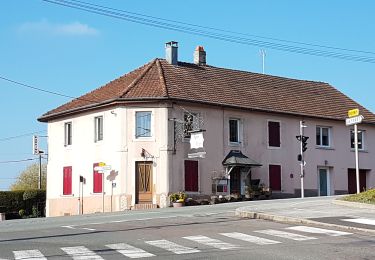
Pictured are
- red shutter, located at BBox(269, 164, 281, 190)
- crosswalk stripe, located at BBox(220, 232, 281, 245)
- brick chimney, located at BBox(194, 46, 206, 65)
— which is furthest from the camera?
brick chimney, located at BBox(194, 46, 206, 65)

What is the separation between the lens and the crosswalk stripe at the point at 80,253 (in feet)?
40.6

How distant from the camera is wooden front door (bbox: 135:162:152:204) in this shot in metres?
35.6

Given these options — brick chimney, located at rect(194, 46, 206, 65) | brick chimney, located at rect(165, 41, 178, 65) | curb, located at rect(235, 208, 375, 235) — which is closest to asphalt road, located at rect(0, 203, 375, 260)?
curb, located at rect(235, 208, 375, 235)

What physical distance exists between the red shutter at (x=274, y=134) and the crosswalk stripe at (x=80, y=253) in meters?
27.4

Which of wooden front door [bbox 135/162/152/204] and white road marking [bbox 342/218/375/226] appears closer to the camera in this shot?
white road marking [bbox 342/218/375/226]

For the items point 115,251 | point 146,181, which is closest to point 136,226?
point 115,251

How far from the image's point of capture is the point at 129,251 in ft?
43.6

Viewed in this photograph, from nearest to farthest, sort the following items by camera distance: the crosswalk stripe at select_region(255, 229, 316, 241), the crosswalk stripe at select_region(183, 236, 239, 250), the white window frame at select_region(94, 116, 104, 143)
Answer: the crosswalk stripe at select_region(183, 236, 239, 250) < the crosswalk stripe at select_region(255, 229, 316, 241) < the white window frame at select_region(94, 116, 104, 143)

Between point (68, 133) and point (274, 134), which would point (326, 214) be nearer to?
point (274, 134)

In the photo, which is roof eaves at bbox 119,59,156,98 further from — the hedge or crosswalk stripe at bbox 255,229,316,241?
crosswalk stripe at bbox 255,229,316,241

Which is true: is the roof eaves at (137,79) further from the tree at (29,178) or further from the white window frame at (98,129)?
the tree at (29,178)

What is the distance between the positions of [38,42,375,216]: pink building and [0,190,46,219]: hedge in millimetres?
5771

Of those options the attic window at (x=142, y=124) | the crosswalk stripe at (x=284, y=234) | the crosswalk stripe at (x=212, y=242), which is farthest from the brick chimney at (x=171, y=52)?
the crosswalk stripe at (x=212, y=242)

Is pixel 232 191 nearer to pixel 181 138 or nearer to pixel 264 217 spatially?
pixel 181 138
